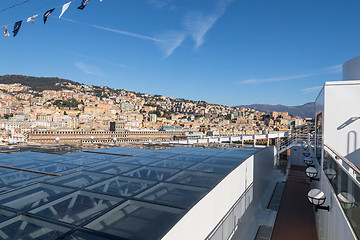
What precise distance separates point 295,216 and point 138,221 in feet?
14.8

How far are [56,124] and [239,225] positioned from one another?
3263 inches

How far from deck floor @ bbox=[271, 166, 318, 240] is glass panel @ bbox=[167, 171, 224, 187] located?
211 centimetres

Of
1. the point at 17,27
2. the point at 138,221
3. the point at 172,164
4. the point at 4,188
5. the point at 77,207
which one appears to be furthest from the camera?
the point at 17,27

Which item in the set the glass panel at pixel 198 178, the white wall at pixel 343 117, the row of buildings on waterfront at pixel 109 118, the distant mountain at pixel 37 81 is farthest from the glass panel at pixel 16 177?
the distant mountain at pixel 37 81

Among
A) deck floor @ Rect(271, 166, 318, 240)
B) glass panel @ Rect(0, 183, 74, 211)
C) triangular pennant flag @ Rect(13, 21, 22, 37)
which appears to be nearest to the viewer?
glass panel @ Rect(0, 183, 74, 211)

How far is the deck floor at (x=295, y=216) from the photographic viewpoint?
4.45 metres

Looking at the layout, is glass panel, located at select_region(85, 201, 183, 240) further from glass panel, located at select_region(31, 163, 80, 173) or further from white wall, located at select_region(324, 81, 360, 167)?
white wall, located at select_region(324, 81, 360, 167)

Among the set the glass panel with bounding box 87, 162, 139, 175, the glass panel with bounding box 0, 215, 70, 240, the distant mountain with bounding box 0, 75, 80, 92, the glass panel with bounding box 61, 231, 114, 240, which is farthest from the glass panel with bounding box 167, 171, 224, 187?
the distant mountain with bounding box 0, 75, 80, 92

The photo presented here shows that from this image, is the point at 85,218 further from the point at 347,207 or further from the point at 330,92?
the point at 330,92

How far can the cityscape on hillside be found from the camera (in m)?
70.4

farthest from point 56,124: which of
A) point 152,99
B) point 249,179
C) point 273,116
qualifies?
point 273,116

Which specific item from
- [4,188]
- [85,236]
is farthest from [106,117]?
[85,236]

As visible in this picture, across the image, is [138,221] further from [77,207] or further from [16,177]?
[16,177]

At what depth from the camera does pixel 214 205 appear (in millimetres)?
2641
